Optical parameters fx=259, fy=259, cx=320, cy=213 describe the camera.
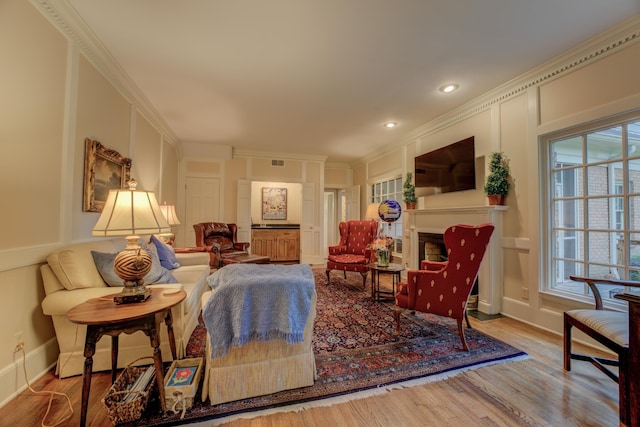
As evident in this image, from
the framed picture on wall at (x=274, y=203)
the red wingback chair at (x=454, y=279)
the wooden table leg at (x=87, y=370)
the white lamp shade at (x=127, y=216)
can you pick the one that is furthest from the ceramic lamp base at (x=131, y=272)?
the framed picture on wall at (x=274, y=203)

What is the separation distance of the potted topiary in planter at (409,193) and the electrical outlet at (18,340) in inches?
177

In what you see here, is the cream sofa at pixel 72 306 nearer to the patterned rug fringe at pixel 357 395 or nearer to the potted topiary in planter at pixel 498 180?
the patterned rug fringe at pixel 357 395

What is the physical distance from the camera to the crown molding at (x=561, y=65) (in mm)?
2038

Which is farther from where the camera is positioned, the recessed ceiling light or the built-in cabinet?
the built-in cabinet

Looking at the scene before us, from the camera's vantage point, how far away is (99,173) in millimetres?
2449

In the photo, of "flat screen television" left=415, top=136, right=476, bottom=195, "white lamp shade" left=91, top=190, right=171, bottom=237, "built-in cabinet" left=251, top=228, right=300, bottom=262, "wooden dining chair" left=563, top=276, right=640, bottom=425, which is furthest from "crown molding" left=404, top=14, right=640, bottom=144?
"built-in cabinet" left=251, top=228, right=300, bottom=262

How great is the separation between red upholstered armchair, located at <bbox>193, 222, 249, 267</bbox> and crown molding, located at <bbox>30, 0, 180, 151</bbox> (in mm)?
1994

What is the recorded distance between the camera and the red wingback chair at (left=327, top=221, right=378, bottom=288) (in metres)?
3.98

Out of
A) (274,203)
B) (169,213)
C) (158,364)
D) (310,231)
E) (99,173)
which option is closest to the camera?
(158,364)

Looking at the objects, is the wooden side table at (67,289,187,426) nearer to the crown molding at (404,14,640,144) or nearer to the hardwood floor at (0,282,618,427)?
the hardwood floor at (0,282,618,427)

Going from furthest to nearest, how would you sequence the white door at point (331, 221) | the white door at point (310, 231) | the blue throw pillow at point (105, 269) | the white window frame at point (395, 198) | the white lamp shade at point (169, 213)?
the white door at point (331, 221), the white door at point (310, 231), the white window frame at point (395, 198), the white lamp shade at point (169, 213), the blue throw pillow at point (105, 269)

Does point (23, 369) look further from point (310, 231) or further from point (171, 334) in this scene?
point (310, 231)

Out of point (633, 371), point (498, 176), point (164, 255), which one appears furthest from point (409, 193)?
point (164, 255)

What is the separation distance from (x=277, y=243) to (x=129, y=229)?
500cm
